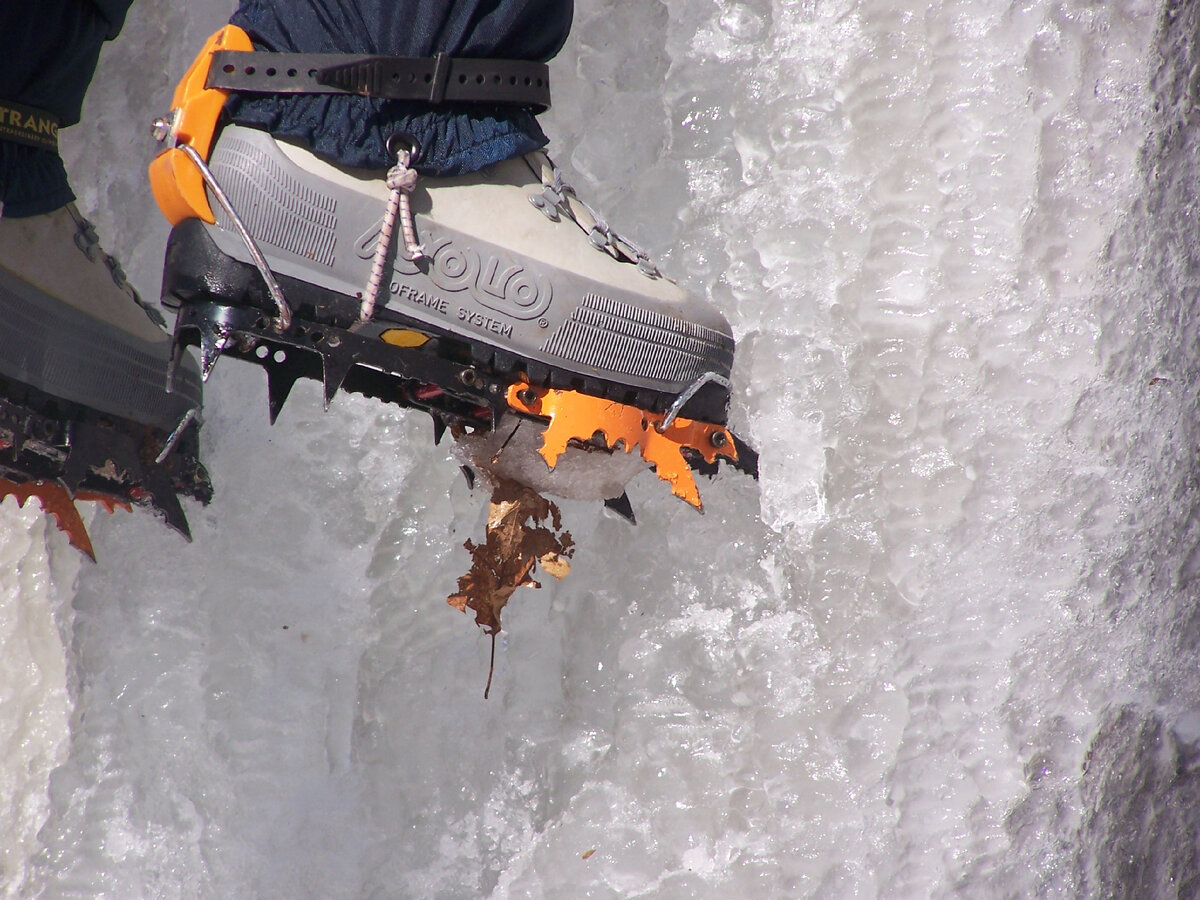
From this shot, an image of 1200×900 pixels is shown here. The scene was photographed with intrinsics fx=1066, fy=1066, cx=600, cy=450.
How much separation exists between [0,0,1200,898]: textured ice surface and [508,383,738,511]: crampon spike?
224mm

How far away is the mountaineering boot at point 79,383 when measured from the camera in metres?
0.87

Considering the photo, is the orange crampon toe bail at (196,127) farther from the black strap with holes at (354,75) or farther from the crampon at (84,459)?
the crampon at (84,459)

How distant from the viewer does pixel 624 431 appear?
0.76 meters

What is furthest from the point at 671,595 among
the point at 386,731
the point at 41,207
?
the point at 41,207

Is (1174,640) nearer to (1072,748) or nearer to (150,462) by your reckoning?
(1072,748)

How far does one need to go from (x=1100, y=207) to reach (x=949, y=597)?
35cm

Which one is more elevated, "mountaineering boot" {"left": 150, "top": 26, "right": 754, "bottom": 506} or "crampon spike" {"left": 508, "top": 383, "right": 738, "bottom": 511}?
"mountaineering boot" {"left": 150, "top": 26, "right": 754, "bottom": 506}

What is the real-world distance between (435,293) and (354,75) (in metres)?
0.15

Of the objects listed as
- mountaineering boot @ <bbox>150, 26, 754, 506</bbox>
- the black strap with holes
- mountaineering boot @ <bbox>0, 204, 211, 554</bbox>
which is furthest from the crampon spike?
mountaineering boot @ <bbox>0, 204, 211, 554</bbox>

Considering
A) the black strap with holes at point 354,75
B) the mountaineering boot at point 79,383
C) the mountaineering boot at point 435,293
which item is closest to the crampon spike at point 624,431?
the mountaineering boot at point 435,293

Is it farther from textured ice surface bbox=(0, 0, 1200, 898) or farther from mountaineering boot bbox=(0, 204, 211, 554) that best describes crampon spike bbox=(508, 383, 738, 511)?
mountaineering boot bbox=(0, 204, 211, 554)

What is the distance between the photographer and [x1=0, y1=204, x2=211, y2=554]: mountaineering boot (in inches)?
34.2

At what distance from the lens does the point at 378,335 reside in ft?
2.36

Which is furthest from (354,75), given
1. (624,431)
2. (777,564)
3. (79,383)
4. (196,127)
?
(777,564)
